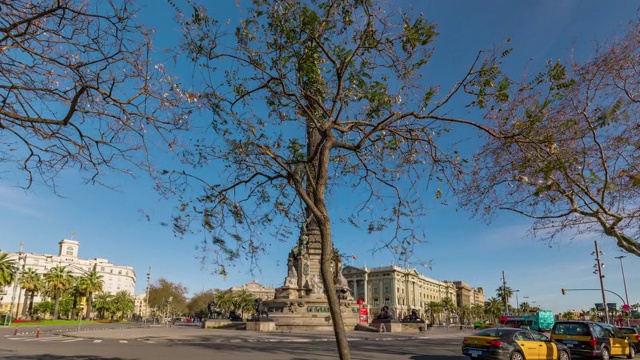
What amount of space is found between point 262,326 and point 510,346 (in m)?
24.8

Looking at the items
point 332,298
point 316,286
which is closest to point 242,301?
point 316,286

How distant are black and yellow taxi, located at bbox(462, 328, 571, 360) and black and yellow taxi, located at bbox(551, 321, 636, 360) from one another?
121 inches

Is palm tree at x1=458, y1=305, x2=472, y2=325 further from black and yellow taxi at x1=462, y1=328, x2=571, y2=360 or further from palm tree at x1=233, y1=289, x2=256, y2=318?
black and yellow taxi at x1=462, y1=328, x2=571, y2=360

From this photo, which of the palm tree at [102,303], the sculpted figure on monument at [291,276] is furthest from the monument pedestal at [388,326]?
the palm tree at [102,303]

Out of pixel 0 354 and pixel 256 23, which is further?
pixel 0 354

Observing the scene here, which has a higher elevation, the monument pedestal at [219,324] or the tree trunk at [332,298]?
the tree trunk at [332,298]

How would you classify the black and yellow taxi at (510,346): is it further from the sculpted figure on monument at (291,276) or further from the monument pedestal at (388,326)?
the sculpted figure on monument at (291,276)

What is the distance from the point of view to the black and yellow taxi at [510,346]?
14.3 meters

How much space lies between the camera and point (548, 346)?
15.6m

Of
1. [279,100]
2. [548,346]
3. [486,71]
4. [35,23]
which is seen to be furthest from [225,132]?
[548,346]

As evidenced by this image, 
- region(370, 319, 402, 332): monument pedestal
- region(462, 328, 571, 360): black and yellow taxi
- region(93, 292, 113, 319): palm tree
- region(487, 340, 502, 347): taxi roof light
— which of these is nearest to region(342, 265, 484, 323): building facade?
region(93, 292, 113, 319): palm tree

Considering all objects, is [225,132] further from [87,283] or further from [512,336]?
[87,283]

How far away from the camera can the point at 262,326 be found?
35.8 meters

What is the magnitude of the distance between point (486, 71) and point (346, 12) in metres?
2.51
